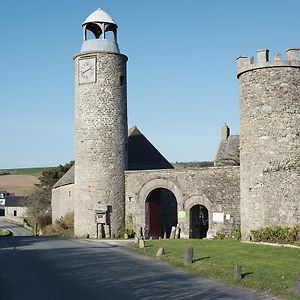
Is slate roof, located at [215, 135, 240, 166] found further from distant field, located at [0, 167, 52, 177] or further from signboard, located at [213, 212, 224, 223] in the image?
distant field, located at [0, 167, 52, 177]

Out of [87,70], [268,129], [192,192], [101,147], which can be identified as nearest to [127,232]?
[192,192]

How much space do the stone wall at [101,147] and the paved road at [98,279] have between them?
1027cm

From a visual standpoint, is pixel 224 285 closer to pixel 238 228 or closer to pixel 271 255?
pixel 271 255

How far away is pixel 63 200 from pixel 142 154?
8.15 meters

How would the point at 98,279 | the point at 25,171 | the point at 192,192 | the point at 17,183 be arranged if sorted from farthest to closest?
the point at 25,171
the point at 17,183
the point at 192,192
the point at 98,279

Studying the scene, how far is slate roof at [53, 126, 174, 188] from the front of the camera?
35031 mm

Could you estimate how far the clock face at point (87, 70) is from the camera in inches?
1208

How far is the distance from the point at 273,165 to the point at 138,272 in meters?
10.0

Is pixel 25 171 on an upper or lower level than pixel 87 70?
lower

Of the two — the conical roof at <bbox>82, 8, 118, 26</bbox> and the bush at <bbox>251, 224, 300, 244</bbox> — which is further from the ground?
the conical roof at <bbox>82, 8, 118, 26</bbox>

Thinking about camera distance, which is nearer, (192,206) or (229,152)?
(192,206)

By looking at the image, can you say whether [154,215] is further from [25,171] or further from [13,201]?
[25,171]

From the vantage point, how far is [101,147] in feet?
99.7

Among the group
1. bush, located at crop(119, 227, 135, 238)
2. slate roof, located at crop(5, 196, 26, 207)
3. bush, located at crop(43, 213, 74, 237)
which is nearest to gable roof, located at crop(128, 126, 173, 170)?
bush, located at crop(119, 227, 135, 238)
